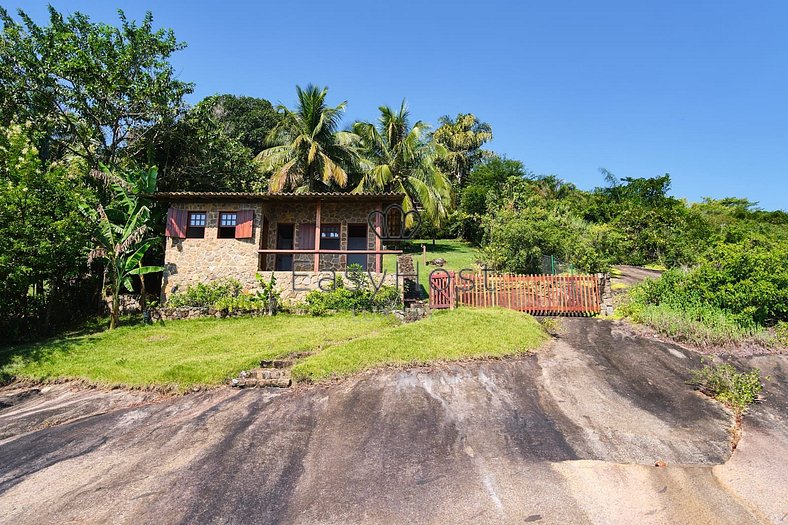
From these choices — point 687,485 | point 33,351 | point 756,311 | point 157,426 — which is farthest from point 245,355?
point 756,311

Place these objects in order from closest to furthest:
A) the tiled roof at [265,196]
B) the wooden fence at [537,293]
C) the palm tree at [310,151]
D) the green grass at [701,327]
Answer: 1. the green grass at [701,327]
2. the wooden fence at [537,293]
3. the tiled roof at [265,196]
4. the palm tree at [310,151]

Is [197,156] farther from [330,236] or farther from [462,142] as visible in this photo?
[462,142]

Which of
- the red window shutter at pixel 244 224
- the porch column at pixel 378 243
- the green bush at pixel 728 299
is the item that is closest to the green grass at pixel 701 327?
the green bush at pixel 728 299

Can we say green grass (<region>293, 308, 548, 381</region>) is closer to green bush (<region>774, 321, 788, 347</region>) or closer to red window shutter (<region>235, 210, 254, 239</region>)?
green bush (<region>774, 321, 788, 347</region>)

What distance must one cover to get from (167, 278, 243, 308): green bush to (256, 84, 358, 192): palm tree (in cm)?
823

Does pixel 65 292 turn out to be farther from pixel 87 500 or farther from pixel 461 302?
pixel 461 302

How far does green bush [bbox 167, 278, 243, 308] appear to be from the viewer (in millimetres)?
15555

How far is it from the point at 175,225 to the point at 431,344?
12.5 m

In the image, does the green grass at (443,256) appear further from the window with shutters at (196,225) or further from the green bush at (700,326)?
the green bush at (700,326)

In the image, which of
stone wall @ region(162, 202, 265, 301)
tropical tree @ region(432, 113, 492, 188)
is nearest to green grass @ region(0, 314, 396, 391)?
stone wall @ region(162, 202, 265, 301)

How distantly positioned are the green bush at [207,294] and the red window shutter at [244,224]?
1.95m

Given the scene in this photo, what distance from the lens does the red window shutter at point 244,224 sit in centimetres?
1681

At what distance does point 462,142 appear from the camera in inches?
1726

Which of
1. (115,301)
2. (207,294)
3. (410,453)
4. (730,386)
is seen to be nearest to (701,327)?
(730,386)
